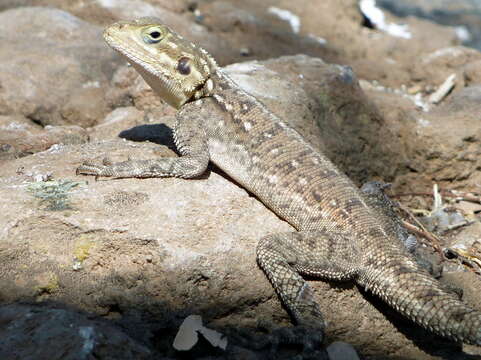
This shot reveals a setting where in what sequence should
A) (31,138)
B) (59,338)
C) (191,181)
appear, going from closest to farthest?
1. (59,338)
2. (191,181)
3. (31,138)

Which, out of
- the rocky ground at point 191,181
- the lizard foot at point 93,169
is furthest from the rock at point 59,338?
the lizard foot at point 93,169

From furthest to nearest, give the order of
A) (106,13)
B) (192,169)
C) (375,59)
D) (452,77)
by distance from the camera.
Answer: (375,59), (106,13), (452,77), (192,169)

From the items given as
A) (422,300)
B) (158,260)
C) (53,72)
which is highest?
(422,300)

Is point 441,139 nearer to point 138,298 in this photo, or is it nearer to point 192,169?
point 192,169

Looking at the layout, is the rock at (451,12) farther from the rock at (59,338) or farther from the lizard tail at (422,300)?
the rock at (59,338)

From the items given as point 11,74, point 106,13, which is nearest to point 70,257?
point 11,74

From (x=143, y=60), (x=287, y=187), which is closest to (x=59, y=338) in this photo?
(x=287, y=187)

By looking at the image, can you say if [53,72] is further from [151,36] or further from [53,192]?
[53,192]

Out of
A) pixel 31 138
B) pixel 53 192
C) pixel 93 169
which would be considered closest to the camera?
pixel 53 192
